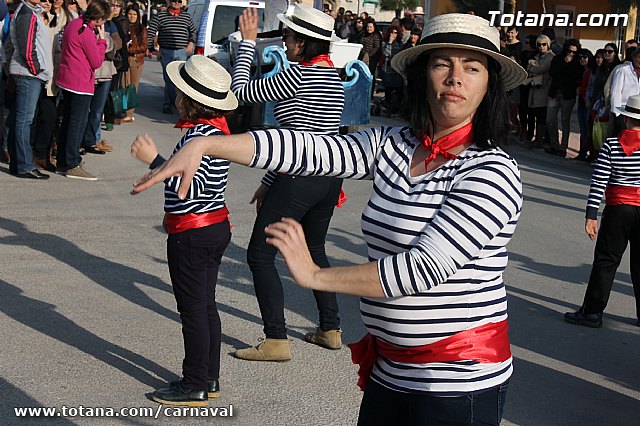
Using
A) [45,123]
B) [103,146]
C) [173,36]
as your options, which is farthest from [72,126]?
[173,36]

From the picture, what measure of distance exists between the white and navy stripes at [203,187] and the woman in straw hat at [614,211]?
126 inches

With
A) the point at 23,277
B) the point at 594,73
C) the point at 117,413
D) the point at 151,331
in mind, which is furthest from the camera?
the point at 594,73

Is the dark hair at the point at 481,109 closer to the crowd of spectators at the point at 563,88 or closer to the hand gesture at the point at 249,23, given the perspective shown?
the hand gesture at the point at 249,23

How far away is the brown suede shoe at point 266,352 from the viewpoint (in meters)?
5.86

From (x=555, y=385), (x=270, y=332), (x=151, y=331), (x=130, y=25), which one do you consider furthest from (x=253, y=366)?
(x=130, y=25)

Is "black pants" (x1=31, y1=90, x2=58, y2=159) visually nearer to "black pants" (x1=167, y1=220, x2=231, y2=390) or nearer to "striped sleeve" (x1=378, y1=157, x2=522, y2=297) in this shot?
"black pants" (x1=167, y1=220, x2=231, y2=390)

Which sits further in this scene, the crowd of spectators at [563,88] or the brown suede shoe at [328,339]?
the crowd of spectators at [563,88]

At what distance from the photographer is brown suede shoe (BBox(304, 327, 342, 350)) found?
243 inches

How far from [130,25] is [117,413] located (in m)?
12.1

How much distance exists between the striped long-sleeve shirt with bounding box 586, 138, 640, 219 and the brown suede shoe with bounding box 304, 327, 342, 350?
2.25 meters

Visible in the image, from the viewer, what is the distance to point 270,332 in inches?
231

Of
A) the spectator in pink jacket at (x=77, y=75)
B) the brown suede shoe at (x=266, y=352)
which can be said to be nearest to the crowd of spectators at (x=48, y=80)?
the spectator in pink jacket at (x=77, y=75)

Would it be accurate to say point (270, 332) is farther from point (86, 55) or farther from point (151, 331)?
point (86, 55)

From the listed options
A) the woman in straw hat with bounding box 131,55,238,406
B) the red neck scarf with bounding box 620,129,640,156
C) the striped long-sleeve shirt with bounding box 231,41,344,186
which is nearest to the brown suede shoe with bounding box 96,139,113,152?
the striped long-sleeve shirt with bounding box 231,41,344,186
